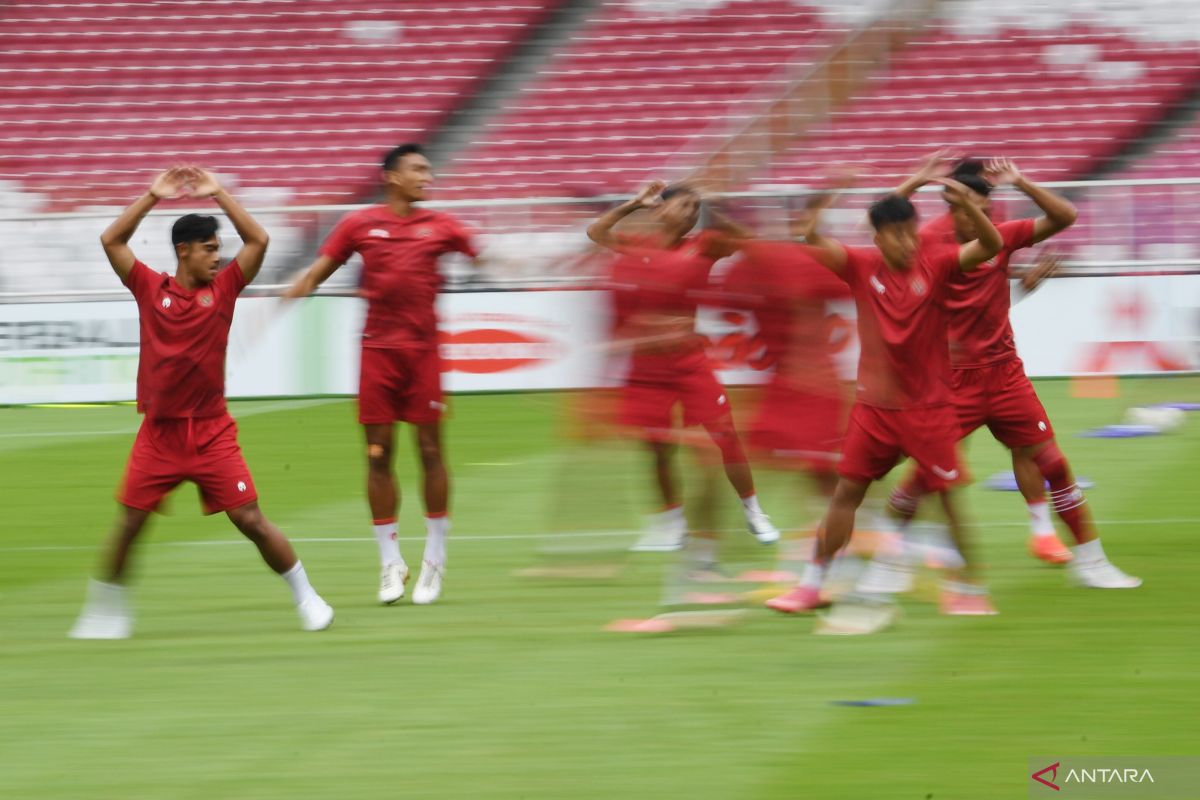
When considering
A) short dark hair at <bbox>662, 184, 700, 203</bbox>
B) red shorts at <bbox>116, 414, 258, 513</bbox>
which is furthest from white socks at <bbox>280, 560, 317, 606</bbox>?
short dark hair at <bbox>662, 184, 700, 203</bbox>

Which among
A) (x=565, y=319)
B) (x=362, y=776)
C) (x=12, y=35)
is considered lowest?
(x=565, y=319)

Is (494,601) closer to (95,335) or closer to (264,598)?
(264,598)

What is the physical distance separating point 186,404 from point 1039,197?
362 cm

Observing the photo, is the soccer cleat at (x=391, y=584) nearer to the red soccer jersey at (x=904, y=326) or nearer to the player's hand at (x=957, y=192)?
the red soccer jersey at (x=904, y=326)

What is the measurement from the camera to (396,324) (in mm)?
8156

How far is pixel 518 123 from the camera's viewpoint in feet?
76.1

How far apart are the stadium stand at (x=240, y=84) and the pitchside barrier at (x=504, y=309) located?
5182 mm

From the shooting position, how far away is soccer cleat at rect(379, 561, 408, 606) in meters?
7.99

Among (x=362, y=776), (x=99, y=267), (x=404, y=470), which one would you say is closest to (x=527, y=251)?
(x=99, y=267)

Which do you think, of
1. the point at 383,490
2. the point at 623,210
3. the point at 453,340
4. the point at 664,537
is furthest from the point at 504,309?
the point at 383,490

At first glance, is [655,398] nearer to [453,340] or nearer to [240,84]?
[453,340]

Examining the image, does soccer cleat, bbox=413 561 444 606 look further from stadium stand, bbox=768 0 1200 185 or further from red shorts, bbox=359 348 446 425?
stadium stand, bbox=768 0 1200 185

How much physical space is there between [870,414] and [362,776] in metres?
2.80

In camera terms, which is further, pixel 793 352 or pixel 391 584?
pixel 391 584
